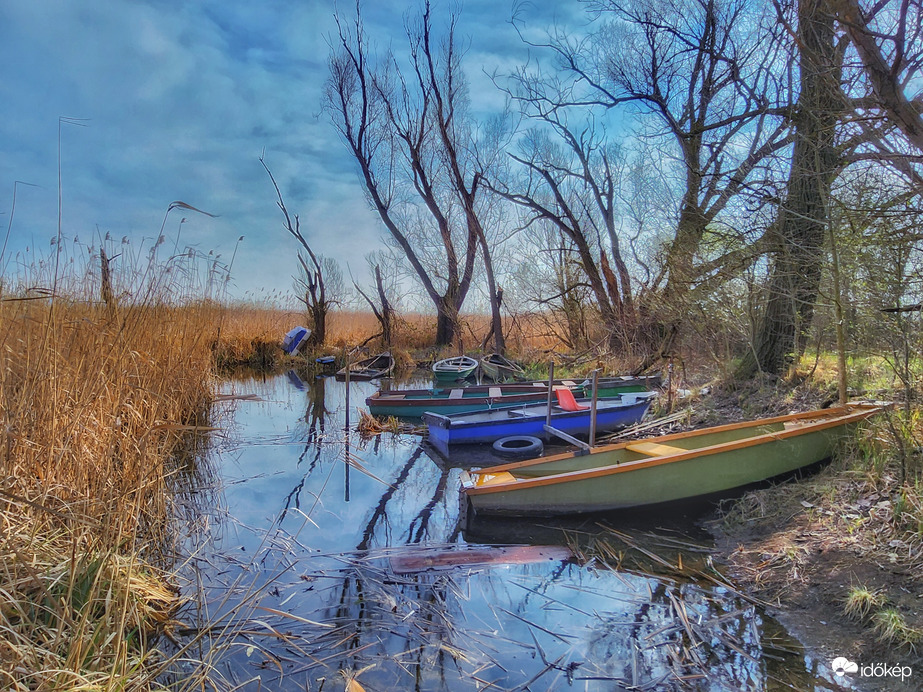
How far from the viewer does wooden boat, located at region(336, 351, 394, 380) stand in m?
16.5

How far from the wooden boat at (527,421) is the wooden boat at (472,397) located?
62 centimetres

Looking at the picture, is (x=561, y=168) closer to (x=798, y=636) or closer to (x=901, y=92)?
(x=901, y=92)

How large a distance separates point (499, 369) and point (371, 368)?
556cm

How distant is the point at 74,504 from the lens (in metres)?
2.76

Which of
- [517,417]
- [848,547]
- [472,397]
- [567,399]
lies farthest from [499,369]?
[848,547]

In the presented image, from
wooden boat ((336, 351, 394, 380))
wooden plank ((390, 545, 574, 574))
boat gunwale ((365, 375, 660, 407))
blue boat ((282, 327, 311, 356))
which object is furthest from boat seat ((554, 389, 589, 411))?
blue boat ((282, 327, 311, 356))

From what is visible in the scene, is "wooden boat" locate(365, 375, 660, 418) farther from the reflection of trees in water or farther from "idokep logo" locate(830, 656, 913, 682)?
"idokep logo" locate(830, 656, 913, 682)

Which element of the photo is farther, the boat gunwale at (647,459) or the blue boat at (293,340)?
the blue boat at (293,340)

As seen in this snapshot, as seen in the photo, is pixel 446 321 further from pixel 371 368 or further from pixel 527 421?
pixel 527 421

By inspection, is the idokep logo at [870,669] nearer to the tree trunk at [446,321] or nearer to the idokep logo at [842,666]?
the idokep logo at [842,666]

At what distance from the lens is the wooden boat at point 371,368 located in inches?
650

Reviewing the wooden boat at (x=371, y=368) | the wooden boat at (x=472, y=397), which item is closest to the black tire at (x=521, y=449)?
the wooden boat at (x=472, y=397)

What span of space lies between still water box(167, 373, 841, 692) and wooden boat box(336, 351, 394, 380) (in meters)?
10.1

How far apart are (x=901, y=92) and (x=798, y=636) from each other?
348 cm
